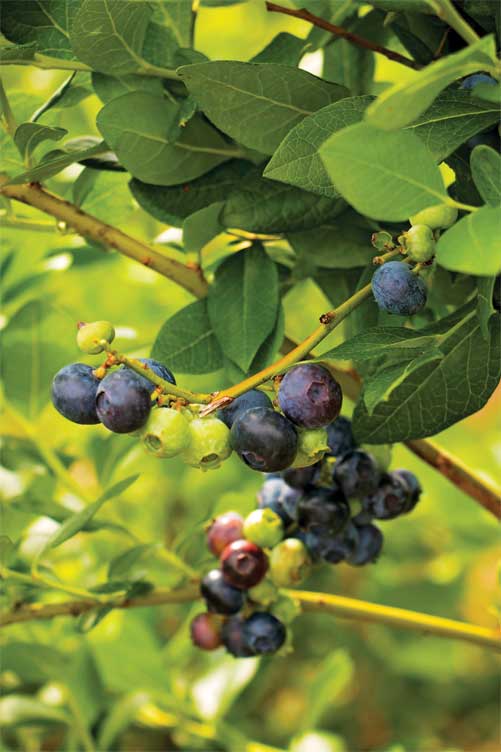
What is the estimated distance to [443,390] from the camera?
0.87 m

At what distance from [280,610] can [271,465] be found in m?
0.45

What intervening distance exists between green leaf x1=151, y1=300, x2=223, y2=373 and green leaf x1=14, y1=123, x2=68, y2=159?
20cm

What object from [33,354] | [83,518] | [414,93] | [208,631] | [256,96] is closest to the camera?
[414,93]

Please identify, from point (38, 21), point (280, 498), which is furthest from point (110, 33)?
point (280, 498)

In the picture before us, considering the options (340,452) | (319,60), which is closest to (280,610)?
(340,452)

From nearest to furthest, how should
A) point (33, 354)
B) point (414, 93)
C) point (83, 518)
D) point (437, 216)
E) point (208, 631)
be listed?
point (414, 93) → point (437, 216) → point (83, 518) → point (208, 631) → point (33, 354)

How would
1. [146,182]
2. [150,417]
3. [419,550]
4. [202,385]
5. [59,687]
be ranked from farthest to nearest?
[419,550], [59,687], [202,385], [146,182], [150,417]

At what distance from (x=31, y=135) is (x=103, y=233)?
13 centimetres

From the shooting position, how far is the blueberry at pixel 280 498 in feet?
3.39

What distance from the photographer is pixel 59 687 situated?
143 centimetres

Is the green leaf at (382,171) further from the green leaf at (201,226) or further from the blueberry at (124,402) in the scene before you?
the green leaf at (201,226)

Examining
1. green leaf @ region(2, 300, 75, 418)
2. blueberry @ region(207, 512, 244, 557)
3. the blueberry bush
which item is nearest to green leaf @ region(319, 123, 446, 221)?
the blueberry bush

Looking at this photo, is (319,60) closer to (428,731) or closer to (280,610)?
(280,610)

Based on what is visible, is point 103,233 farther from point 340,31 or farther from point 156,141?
point 340,31
